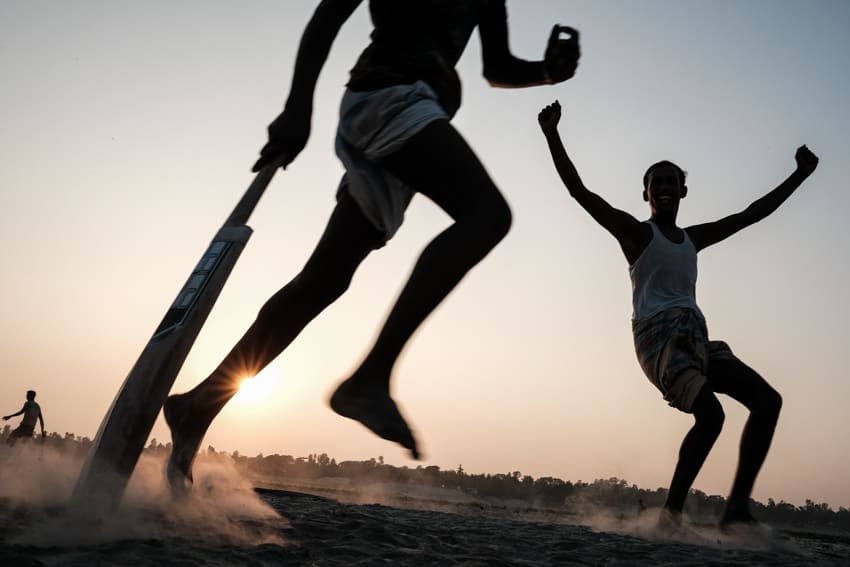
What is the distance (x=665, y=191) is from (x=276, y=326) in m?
3.35

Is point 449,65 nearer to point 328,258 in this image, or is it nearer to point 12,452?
point 328,258

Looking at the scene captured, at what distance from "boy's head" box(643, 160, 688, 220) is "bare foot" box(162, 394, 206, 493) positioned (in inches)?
141

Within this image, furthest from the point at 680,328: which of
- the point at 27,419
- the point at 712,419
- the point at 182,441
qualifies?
the point at 27,419

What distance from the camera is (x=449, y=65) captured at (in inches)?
95.9

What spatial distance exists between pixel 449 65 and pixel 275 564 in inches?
64.8

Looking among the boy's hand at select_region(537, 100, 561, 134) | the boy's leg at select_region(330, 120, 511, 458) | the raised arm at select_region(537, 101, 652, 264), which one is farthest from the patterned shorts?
the boy's leg at select_region(330, 120, 511, 458)

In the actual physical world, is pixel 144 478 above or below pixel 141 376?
below

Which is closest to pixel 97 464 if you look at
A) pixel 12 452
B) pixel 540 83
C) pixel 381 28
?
pixel 12 452

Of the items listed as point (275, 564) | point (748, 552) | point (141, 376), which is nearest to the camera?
point (275, 564)

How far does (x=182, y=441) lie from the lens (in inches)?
101

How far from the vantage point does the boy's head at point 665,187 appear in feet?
16.3

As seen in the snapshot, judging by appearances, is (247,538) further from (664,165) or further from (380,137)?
(664,165)

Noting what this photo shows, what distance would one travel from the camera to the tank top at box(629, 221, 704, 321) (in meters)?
4.41

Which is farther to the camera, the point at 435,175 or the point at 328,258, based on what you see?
the point at 328,258
